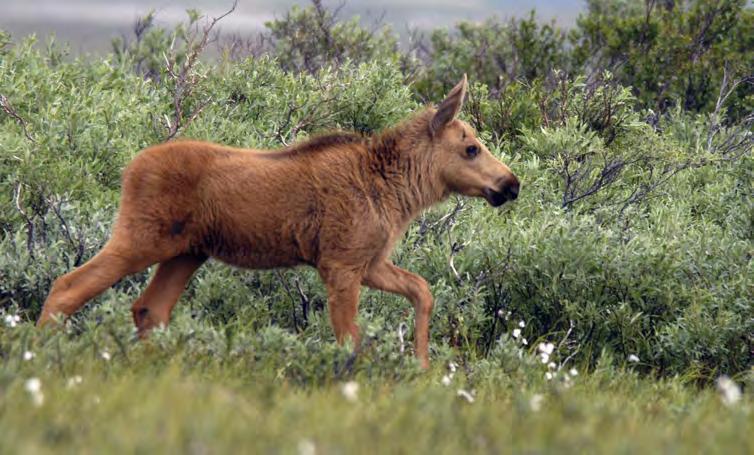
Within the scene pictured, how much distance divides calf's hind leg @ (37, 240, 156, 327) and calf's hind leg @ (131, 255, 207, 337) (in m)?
0.46

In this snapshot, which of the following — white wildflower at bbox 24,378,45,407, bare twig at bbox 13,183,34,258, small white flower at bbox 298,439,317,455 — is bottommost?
bare twig at bbox 13,183,34,258

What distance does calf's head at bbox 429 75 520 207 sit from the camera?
8.09 m

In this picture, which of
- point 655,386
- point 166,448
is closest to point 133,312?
point 655,386

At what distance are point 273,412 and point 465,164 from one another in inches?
148

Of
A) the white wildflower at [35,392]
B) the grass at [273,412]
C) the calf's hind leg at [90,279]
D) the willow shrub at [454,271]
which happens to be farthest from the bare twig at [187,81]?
the white wildflower at [35,392]

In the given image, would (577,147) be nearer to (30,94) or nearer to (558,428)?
A: (30,94)

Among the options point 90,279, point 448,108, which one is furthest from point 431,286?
point 90,279

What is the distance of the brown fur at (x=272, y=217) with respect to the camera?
23.4 ft

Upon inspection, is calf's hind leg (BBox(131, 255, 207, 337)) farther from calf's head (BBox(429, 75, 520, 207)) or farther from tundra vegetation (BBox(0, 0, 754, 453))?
calf's head (BBox(429, 75, 520, 207))

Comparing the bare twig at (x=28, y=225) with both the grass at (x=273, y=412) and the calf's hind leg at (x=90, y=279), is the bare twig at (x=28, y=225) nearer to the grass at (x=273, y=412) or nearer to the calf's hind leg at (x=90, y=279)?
the calf's hind leg at (x=90, y=279)

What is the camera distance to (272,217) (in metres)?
7.26

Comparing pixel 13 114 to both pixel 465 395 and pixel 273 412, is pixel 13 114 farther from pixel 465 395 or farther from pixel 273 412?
pixel 273 412

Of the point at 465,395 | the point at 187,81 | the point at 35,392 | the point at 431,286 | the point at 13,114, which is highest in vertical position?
the point at 35,392

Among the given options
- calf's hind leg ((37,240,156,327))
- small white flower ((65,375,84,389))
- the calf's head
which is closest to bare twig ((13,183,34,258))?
calf's hind leg ((37,240,156,327))
